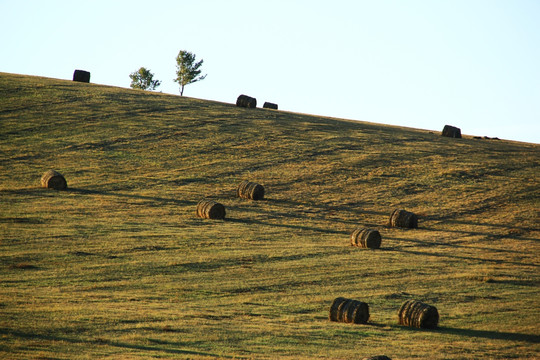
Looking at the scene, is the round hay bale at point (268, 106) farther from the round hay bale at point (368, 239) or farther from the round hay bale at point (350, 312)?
the round hay bale at point (350, 312)

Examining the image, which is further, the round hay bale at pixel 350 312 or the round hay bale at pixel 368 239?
the round hay bale at pixel 368 239

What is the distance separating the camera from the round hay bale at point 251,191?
3941 cm

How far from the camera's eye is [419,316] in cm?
2042

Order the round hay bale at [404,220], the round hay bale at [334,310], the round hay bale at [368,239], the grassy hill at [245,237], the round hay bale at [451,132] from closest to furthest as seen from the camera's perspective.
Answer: the grassy hill at [245,237] < the round hay bale at [334,310] < the round hay bale at [368,239] < the round hay bale at [404,220] < the round hay bale at [451,132]

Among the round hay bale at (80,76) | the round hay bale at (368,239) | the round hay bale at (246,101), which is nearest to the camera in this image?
the round hay bale at (368,239)

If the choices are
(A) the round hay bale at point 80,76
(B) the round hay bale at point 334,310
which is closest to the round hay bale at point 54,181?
(B) the round hay bale at point 334,310

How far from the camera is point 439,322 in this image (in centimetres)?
2128

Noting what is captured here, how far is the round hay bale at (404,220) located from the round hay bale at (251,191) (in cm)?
827

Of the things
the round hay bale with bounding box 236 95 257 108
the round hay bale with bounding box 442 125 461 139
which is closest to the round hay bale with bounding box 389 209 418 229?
the round hay bale with bounding box 442 125 461 139

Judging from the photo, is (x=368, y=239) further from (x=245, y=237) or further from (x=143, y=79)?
(x=143, y=79)

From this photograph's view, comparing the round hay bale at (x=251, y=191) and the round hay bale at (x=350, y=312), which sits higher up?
the round hay bale at (x=251, y=191)

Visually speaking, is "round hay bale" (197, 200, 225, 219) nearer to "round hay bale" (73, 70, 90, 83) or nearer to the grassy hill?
the grassy hill

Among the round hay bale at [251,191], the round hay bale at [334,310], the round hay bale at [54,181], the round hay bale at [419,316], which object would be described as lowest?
the round hay bale at [334,310]

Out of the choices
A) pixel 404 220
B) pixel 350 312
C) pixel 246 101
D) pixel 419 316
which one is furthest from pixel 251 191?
pixel 246 101
